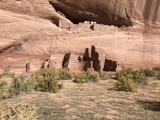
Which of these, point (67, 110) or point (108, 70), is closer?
point (67, 110)

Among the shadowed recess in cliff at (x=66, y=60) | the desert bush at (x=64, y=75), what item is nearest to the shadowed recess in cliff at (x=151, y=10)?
the shadowed recess in cliff at (x=66, y=60)

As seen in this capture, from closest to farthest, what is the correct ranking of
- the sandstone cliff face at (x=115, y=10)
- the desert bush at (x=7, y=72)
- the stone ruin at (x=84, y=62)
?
1. the desert bush at (x=7, y=72)
2. the stone ruin at (x=84, y=62)
3. the sandstone cliff face at (x=115, y=10)

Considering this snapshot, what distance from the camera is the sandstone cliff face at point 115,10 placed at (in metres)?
15.6

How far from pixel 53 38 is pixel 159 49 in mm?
8684

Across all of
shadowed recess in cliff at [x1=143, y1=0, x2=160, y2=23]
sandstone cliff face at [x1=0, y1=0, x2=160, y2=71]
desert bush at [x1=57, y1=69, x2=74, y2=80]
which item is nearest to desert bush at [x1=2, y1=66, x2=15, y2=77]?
sandstone cliff face at [x1=0, y1=0, x2=160, y2=71]

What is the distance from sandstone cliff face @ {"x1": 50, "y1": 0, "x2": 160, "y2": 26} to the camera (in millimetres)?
15641

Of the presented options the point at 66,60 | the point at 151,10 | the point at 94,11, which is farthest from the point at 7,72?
the point at 151,10

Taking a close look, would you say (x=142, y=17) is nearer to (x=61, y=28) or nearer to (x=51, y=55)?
(x=61, y=28)

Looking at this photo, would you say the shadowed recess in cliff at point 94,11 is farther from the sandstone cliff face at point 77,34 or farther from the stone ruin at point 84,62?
the stone ruin at point 84,62

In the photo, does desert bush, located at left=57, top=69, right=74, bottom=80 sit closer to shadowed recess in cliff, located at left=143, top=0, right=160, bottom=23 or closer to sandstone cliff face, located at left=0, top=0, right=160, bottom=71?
sandstone cliff face, located at left=0, top=0, right=160, bottom=71

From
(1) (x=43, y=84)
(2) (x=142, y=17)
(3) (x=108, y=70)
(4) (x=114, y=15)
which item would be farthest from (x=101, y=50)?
(1) (x=43, y=84)

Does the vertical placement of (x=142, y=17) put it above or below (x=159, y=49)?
above

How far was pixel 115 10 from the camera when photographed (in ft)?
52.4

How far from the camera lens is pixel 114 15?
16.5 m
